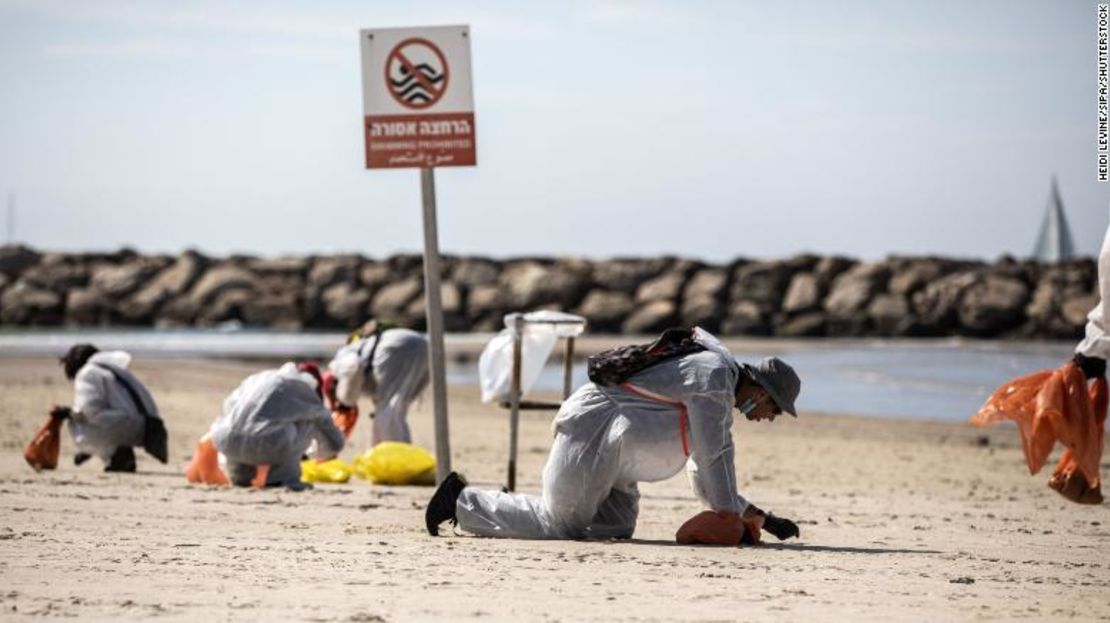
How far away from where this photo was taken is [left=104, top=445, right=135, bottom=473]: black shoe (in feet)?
40.5

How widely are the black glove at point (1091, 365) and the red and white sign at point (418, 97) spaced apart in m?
3.51

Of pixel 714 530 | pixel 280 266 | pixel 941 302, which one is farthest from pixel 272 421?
pixel 280 266

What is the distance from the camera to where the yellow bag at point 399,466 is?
11812mm

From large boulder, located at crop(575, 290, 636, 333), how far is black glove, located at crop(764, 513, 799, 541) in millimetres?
37446

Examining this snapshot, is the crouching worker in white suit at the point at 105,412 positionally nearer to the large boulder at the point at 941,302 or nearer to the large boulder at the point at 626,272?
the large boulder at the point at 941,302

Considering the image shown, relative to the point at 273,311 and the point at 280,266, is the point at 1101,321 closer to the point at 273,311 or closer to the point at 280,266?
the point at 273,311

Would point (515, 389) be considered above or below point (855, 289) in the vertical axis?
above

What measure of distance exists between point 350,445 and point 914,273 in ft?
109

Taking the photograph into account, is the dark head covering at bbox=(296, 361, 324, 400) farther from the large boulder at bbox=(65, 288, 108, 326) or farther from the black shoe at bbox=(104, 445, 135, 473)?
the large boulder at bbox=(65, 288, 108, 326)

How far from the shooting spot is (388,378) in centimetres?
1298

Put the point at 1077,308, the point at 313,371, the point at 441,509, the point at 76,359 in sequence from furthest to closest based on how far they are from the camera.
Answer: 1. the point at 1077,308
2. the point at 76,359
3. the point at 313,371
4. the point at 441,509

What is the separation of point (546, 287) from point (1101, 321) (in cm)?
3932

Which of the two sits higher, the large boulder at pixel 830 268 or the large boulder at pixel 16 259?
the large boulder at pixel 16 259

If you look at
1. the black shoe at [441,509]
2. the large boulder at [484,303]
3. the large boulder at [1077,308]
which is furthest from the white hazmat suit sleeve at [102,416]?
the large boulder at [484,303]
